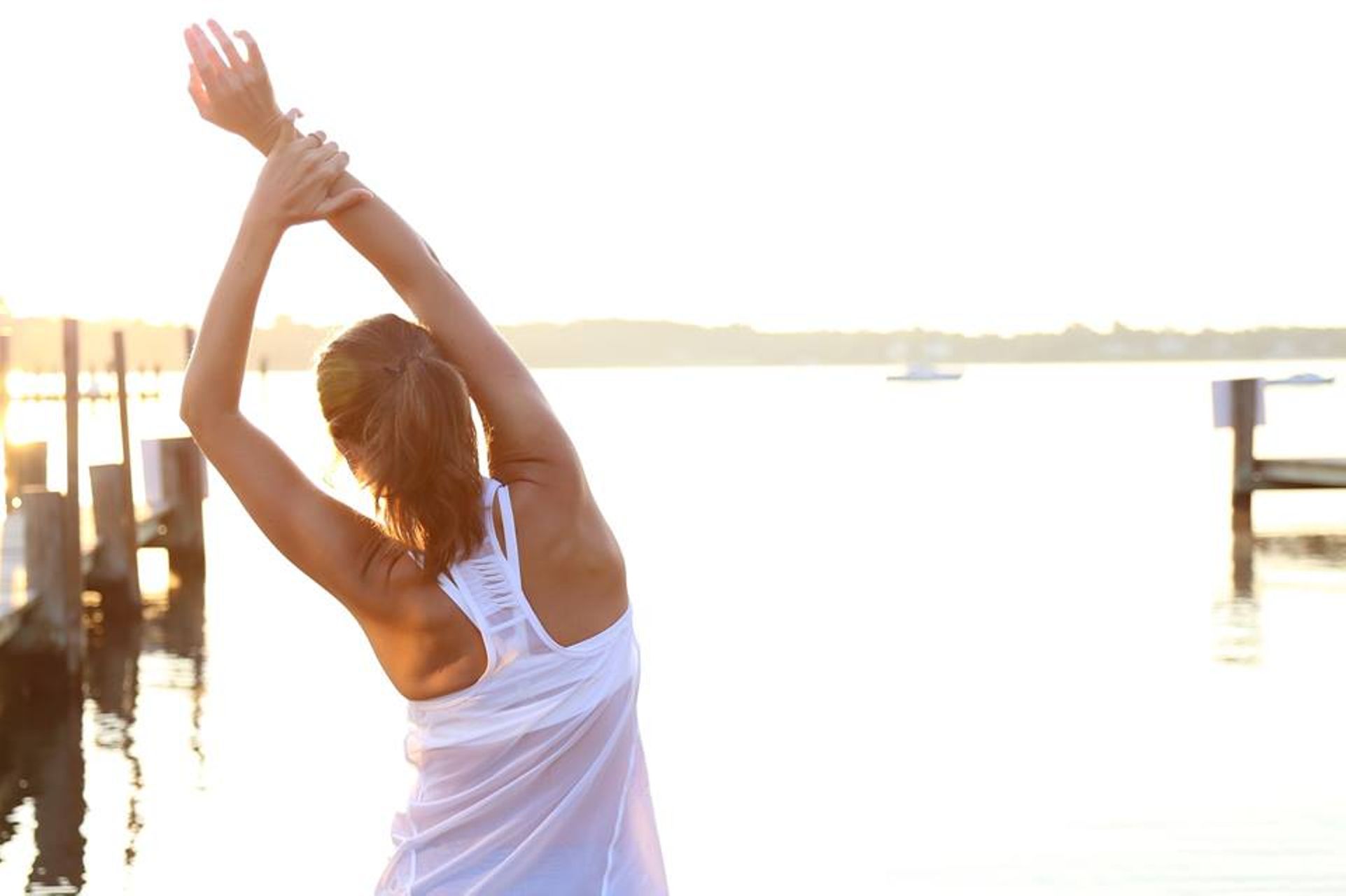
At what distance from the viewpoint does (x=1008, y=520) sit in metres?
31.7

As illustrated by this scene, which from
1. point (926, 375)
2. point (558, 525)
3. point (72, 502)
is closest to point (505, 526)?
point (558, 525)

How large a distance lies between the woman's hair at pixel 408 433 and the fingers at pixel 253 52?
40 centimetres

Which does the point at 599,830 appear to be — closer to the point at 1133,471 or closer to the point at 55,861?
the point at 55,861

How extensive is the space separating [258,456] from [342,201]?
343mm

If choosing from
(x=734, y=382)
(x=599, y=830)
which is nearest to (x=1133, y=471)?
(x=599, y=830)

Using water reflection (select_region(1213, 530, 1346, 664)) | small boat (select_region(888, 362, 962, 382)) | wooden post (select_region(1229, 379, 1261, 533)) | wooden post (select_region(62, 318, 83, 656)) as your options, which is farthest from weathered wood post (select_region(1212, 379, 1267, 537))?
small boat (select_region(888, 362, 962, 382))

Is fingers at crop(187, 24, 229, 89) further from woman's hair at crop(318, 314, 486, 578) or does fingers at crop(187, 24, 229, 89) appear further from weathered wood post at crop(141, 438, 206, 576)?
weathered wood post at crop(141, 438, 206, 576)

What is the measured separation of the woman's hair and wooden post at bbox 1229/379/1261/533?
24564mm

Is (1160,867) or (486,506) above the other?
(486,506)

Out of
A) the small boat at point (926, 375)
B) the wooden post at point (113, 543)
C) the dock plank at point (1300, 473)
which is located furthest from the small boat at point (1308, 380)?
the wooden post at point (113, 543)

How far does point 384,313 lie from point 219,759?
35.4 feet

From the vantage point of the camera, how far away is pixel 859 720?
13648mm

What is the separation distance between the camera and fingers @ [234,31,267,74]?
2.32 metres

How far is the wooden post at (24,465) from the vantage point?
21672mm
